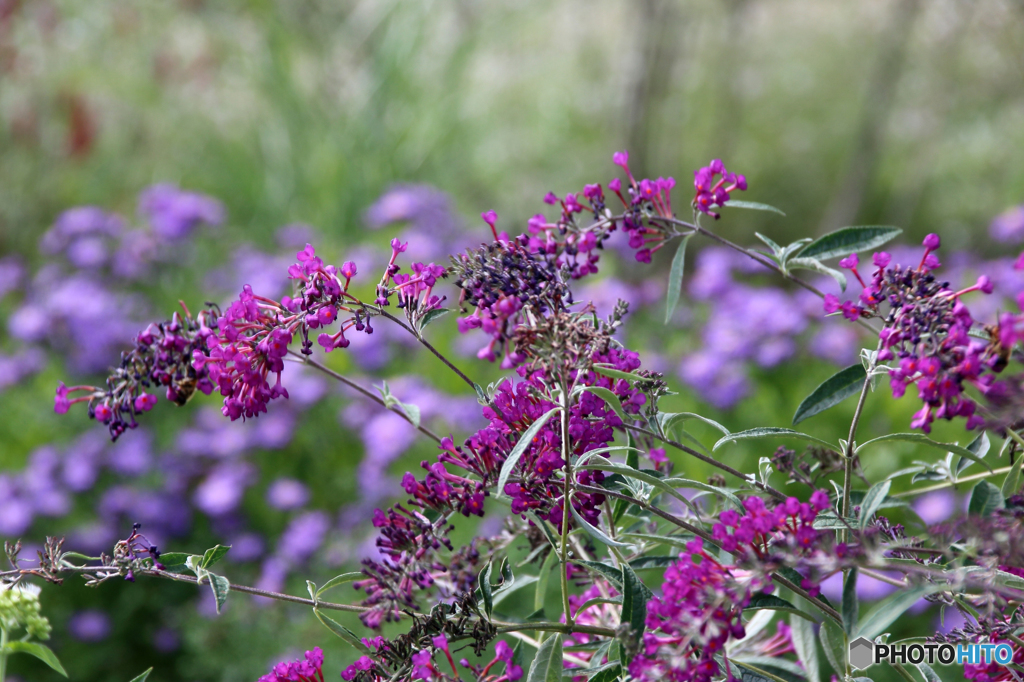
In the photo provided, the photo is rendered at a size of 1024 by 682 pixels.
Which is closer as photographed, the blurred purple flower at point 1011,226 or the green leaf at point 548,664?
the green leaf at point 548,664

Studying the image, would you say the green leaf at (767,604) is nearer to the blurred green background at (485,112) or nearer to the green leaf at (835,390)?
the green leaf at (835,390)

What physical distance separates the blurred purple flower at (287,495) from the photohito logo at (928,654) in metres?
1.75

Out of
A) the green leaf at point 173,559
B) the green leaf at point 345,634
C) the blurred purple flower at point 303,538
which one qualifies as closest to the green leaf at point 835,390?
the green leaf at point 345,634

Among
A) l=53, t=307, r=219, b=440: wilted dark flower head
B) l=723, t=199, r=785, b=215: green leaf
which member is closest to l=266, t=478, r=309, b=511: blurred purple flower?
l=53, t=307, r=219, b=440: wilted dark flower head

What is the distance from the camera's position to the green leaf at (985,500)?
692mm

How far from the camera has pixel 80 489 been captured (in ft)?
7.55

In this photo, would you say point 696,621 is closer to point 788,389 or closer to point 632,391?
point 632,391

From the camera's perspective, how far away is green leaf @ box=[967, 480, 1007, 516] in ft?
2.27

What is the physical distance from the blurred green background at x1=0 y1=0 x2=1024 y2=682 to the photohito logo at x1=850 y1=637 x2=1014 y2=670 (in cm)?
191

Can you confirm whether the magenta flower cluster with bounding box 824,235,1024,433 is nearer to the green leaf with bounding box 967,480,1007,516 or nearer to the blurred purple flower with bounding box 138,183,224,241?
the green leaf with bounding box 967,480,1007,516

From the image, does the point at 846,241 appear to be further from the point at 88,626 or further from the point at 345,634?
the point at 88,626

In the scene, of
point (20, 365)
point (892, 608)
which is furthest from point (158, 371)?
point (20, 365)

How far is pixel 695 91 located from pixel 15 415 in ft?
16.8

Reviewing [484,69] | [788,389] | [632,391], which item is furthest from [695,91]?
[632,391]
